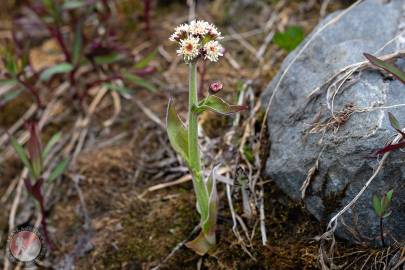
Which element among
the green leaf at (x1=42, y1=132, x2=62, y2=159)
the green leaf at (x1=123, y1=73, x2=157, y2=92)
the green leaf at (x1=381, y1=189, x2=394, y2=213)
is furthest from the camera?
the green leaf at (x1=123, y1=73, x2=157, y2=92)

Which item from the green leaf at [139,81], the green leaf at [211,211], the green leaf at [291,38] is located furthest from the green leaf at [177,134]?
the green leaf at [291,38]

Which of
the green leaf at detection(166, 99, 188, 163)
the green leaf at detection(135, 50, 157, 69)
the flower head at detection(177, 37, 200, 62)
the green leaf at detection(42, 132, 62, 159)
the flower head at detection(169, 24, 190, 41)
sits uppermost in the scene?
the flower head at detection(169, 24, 190, 41)

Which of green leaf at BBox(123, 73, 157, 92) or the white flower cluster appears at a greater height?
the white flower cluster

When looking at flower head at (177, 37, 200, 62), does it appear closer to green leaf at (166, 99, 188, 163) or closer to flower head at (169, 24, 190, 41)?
flower head at (169, 24, 190, 41)

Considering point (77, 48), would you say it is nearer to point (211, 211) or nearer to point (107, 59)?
point (107, 59)

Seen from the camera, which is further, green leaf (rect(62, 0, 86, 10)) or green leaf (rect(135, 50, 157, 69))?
green leaf (rect(62, 0, 86, 10))

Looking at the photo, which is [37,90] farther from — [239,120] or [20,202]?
[239,120]

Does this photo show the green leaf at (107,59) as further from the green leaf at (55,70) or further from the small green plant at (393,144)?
the small green plant at (393,144)

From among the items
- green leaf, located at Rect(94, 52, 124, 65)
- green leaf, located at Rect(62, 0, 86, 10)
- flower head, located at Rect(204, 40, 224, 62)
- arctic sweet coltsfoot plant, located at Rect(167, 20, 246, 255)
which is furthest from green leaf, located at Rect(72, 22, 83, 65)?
flower head, located at Rect(204, 40, 224, 62)
